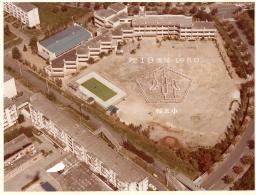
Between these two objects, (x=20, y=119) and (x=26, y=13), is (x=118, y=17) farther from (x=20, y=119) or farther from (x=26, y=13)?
→ (x=20, y=119)

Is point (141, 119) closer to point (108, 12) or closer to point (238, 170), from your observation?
point (238, 170)

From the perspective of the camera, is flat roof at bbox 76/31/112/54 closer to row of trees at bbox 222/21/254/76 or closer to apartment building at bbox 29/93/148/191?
apartment building at bbox 29/93/148/191

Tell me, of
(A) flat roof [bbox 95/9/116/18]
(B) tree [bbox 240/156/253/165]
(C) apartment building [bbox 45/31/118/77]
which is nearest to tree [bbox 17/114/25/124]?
(C) apartment building [bbox 45/31/118/77]

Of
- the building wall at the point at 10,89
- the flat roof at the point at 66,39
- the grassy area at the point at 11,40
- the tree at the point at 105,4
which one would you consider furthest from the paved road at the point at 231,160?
the grassy area at the point at 11,40

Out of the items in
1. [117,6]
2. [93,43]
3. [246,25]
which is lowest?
[93,43]

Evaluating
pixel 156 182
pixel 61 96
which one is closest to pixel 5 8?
pixel 61 96

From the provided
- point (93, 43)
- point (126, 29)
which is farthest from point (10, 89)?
point (126, 29)

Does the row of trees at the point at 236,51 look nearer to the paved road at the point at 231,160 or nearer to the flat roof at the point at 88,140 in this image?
the paved road at the point at 231,160
